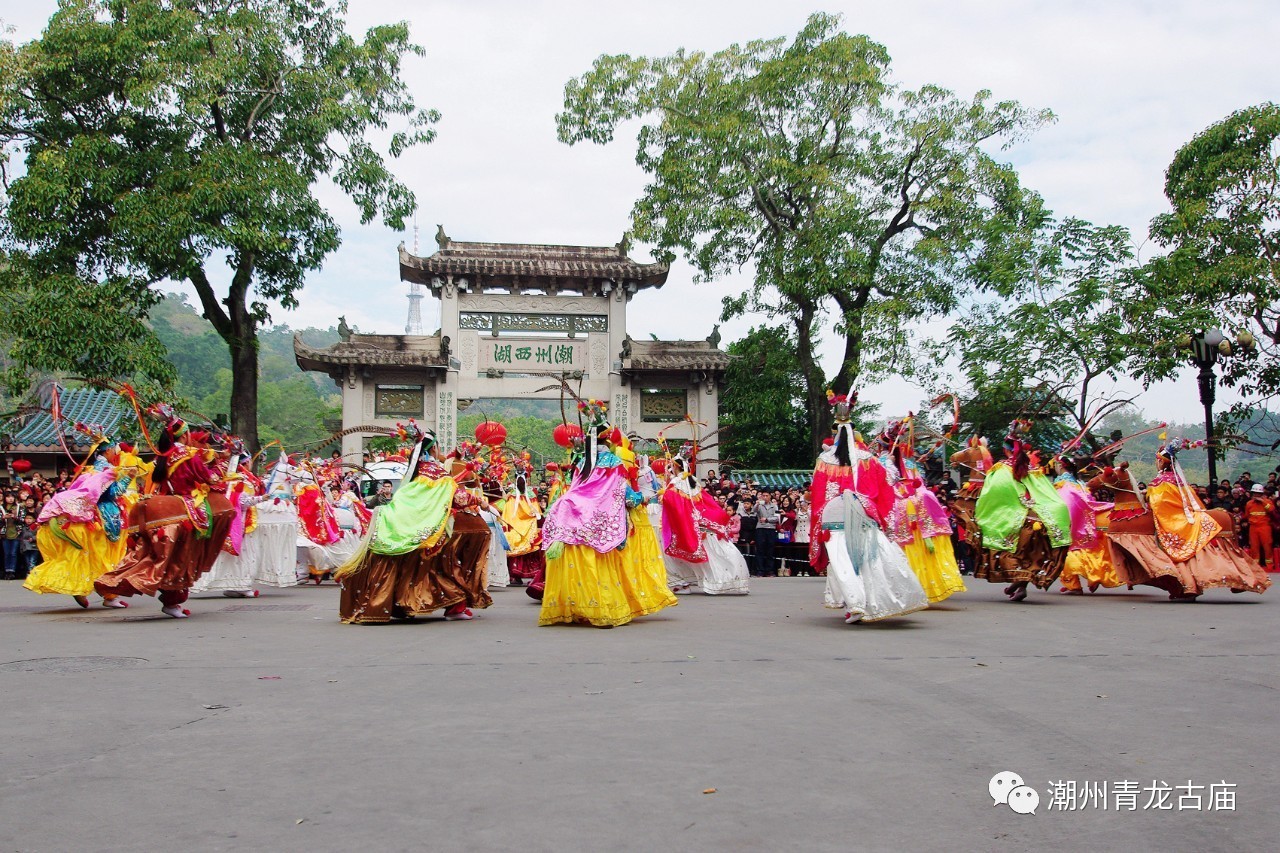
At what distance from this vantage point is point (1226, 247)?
19375 mm

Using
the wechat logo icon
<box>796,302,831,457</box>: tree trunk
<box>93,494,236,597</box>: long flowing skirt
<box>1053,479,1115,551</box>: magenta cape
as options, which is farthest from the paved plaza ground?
<box>796,302,831,457</box>: tree trunk

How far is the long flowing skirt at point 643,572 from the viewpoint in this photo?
9516 millimetres

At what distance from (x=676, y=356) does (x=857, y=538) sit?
747 inches

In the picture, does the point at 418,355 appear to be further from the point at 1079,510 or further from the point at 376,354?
the point at 1079,510

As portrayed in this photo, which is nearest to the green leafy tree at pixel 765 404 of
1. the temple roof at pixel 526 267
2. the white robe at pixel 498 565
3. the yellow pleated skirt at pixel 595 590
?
the temple roof at pixel 526 267

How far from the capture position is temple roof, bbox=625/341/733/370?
89.5 ft

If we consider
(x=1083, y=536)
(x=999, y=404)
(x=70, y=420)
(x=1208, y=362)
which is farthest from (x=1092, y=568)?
(x=70, y=420)

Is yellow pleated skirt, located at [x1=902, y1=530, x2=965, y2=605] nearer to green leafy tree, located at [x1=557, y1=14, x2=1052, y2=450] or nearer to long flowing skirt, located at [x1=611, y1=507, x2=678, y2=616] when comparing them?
long flowing skirt, located at [x1=611, y1=507, x2=678, y2=616]

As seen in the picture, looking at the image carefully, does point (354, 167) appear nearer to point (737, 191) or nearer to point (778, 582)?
point (737, 191)

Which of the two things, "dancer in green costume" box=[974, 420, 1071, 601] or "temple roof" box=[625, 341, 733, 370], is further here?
"temple roof" box=[625, 341, 733, 370]

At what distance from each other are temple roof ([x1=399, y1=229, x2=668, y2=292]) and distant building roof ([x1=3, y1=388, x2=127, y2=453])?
7.60 metres

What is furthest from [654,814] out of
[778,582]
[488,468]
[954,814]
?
[778,582]

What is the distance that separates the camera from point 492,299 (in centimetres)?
2747

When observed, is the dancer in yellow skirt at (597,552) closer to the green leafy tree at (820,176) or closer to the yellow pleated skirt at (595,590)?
the yellow pleated skirt at (595,590)
